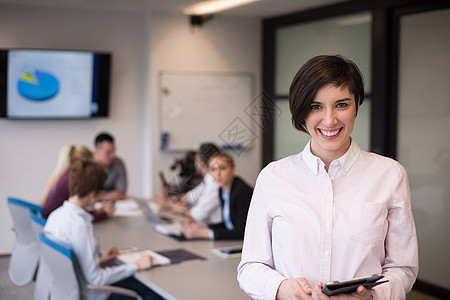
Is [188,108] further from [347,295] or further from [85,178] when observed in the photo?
[347,295]

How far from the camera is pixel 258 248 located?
1.71 metres

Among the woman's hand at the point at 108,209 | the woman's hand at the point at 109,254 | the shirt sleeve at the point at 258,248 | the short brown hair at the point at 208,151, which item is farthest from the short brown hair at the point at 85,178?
the shirt sleeve at the point at 258,248

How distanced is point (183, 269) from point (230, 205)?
767 millimetres

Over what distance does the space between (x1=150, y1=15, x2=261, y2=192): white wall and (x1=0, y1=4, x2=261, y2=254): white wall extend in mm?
12

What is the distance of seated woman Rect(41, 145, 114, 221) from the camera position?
4062 millimetres

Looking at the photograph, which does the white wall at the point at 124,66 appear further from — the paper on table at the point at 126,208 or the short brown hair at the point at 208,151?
the short brown hair at the point at 208,151

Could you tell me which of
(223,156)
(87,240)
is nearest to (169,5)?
(223,156)

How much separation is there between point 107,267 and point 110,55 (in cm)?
376

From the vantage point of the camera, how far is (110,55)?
631 cm

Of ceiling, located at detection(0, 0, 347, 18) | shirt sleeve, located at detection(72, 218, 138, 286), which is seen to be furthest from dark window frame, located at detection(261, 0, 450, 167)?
shirt sleeve, located at detection(72, 218, 138, 286)

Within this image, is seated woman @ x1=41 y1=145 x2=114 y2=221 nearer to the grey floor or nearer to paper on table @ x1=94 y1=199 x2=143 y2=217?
paper on table @ x1=94 y1=199 x2=143 y2=217

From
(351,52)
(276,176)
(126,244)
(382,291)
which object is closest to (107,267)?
(126,244)

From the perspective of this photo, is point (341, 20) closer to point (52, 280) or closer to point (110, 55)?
point (110, 55)

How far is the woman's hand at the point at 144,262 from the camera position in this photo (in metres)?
2.96
